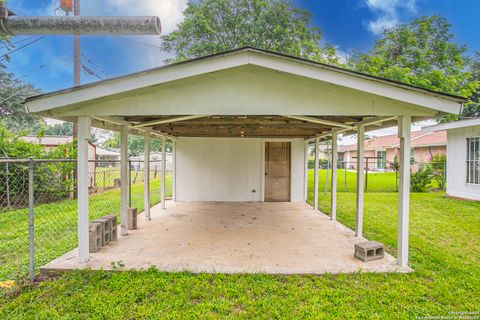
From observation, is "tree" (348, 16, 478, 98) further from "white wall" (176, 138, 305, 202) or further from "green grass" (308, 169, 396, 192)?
"white wall" (176, 138, 305, 202)

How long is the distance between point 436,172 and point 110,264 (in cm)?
1402

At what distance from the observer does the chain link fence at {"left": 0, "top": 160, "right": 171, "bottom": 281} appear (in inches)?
141

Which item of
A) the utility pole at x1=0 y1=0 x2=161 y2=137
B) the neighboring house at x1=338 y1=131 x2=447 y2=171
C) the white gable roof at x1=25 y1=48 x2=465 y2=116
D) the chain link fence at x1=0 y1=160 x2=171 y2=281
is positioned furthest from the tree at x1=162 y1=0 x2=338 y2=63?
the utility pole at x1=0 y1=0 x2=161 y2=137

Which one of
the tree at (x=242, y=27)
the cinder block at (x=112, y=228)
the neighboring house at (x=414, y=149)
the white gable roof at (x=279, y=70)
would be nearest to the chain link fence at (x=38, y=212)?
the cinder block at (x=112, y=228)

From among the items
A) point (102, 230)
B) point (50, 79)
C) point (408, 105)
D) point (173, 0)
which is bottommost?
point (102, 230)

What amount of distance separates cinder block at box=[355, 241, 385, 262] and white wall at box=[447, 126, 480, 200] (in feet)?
23.4

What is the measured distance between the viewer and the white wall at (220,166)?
29.4ft

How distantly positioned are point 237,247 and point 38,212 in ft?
19.7

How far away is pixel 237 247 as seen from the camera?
445 cm

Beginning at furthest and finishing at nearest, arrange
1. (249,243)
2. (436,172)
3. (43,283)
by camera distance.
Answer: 1. (436,172)
2. (249,243)
3. (43,283)

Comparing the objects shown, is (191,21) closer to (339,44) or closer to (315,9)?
(315,9)

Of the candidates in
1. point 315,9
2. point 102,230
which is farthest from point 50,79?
point 102,230

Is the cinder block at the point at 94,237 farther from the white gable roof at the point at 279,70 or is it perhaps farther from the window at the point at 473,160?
the window at the point at 473,160

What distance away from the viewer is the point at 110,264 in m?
3.72
